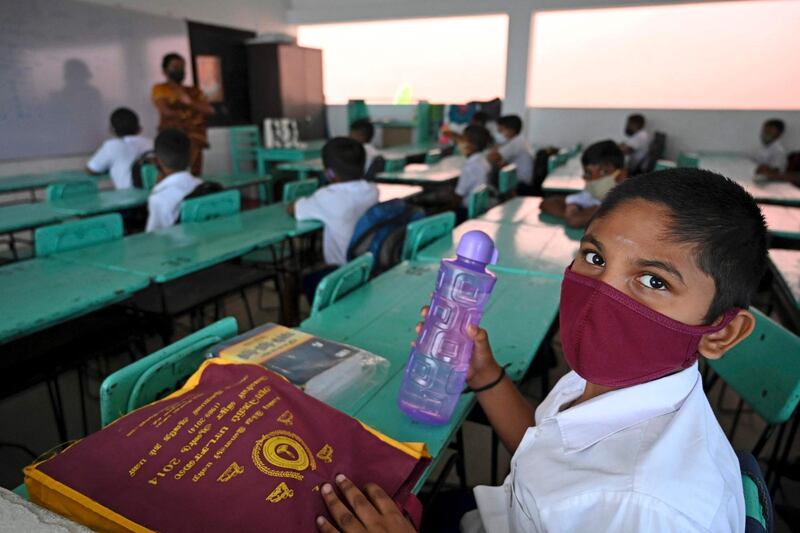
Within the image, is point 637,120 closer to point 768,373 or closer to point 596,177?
point 596,177

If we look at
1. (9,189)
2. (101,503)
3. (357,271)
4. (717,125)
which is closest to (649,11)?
(717,125)

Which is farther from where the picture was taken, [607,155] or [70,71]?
[70,71]

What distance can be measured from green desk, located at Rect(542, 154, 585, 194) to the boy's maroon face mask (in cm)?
307

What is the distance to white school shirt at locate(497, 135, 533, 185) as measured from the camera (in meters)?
5.07

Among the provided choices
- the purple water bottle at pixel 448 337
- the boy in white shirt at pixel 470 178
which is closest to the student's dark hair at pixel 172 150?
the boy in white shirt at pixel 470 178

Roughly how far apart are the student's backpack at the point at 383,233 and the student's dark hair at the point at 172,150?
128 cm

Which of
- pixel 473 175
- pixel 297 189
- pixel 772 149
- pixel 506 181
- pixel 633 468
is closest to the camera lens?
pixel 633 468

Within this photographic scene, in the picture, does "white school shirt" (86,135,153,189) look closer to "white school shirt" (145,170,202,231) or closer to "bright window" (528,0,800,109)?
"white school shirt" (145,170,202,231)

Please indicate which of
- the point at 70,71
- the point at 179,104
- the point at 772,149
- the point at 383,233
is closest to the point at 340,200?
the point at 383,233

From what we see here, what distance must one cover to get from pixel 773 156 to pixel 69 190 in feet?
23.3

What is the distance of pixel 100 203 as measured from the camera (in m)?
3.11

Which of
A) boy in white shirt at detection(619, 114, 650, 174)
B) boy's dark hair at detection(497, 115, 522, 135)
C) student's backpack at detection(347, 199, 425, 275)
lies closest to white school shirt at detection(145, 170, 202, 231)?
student's backpack at detection(347, 199, 425, 275)

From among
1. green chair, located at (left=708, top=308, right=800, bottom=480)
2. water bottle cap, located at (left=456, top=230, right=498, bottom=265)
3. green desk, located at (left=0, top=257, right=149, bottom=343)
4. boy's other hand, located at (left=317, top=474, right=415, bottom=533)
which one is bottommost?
green chair, located at (left=708, top=308, right=800, bottom=480)

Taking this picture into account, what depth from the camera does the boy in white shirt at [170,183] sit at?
107 inches
